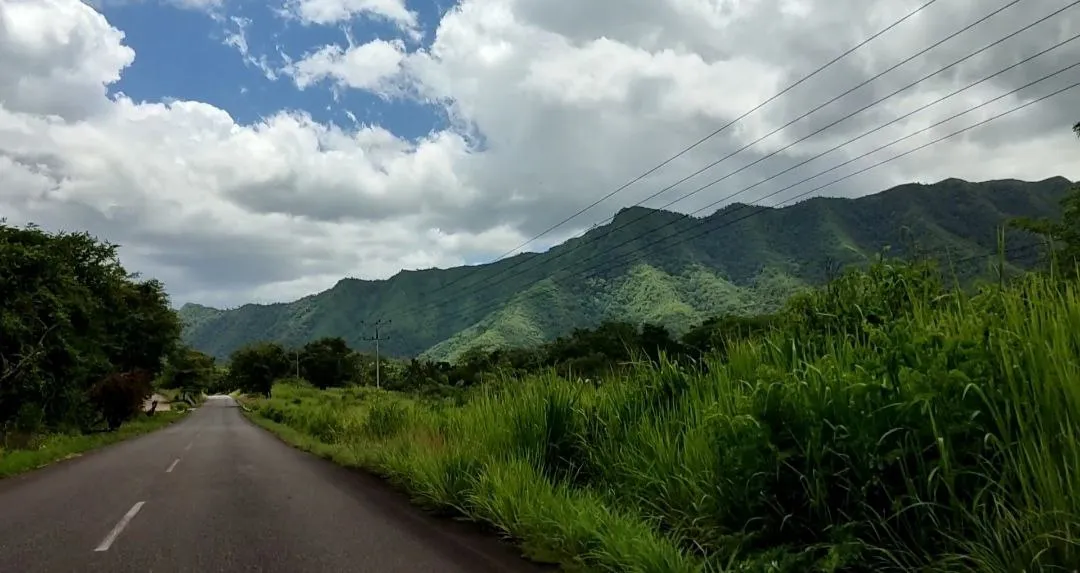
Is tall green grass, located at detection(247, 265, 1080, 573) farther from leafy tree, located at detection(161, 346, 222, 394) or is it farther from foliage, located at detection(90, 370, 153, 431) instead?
leafy tree, located at detection(161, 346, 222, 394)

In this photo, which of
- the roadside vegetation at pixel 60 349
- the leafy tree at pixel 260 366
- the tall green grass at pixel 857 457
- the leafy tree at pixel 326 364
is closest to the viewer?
the tall green grass at pixel 857 457

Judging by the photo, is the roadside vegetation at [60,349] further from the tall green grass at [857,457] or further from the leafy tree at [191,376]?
the leafy tree at [191,376]

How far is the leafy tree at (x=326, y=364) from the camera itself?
4825 inches

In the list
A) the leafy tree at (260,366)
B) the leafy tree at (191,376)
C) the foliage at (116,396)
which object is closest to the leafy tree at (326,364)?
the leafy tree at (260,366)

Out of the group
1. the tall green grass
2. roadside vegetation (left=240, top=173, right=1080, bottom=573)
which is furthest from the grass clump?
the tall green grass

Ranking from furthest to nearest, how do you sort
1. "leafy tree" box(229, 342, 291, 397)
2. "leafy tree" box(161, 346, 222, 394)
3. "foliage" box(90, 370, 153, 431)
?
1. "leafy tree" box(229, 342, 291, 397)
2. "leafy tree" box(161, 346, 222, 394)
3. "foliage" box(90, 370, 153, 431)

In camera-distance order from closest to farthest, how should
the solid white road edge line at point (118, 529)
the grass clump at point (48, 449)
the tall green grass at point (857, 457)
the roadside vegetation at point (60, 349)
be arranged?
the tall green grass at point (857, 457) → the solid white road edge line at point (118, 529) → the grass clump at point (48, 449) → the roadside vegetation at point (60, 349)

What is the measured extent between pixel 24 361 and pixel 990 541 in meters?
31.3

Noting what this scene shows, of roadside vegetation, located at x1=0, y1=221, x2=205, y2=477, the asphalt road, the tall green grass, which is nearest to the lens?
the tall green grass

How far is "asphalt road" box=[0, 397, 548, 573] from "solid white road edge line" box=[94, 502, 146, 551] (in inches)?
0.8

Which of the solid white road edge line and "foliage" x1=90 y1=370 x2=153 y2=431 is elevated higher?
"foliage" x1=90 y1=370 x2=153 y2=431

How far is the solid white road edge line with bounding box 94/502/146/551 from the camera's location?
25.6 ft

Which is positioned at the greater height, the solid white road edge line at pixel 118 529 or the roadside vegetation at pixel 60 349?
the roadside vegetation at pixel 60 349

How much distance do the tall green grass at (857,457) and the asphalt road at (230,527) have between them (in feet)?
3.14
